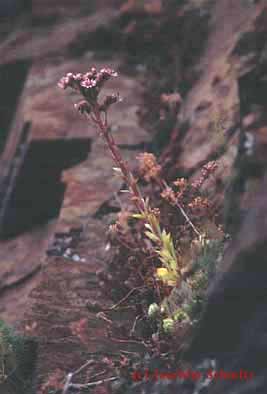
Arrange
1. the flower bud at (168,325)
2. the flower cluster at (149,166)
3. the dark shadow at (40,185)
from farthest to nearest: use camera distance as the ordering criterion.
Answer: the dark shadow at (40,185), the flower cluster at (149,166), the flower bud at (168,325)

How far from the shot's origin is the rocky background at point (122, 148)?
104 inches

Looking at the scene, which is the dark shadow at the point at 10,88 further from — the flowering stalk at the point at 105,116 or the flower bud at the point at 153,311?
the flower bud at the point at 153,311

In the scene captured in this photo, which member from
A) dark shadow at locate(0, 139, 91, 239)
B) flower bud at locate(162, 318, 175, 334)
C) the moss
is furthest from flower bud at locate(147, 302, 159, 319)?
dark shadow at locate(0, 139, 91, 239)

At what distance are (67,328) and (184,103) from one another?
9.31 ft

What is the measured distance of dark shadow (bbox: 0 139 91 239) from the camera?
19.6 feet

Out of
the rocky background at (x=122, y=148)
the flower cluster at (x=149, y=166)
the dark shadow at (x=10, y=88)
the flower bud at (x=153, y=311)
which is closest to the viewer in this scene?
the rocky background at (x=122, y=148)

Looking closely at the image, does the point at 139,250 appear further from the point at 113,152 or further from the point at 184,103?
the point at 184,103

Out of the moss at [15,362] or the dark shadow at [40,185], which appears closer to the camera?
the moss at [15,362]

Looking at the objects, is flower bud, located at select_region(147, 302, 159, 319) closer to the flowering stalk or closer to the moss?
the flowering stalk

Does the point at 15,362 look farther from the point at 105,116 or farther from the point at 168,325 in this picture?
the point at 105,116

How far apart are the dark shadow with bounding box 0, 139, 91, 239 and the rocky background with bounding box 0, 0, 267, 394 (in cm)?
1

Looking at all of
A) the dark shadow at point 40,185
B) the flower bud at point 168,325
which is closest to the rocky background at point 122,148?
the dark shadow at point 40,185

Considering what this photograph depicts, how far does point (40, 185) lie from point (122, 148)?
1.00m

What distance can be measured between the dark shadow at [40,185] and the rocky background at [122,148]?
0.4 inches
